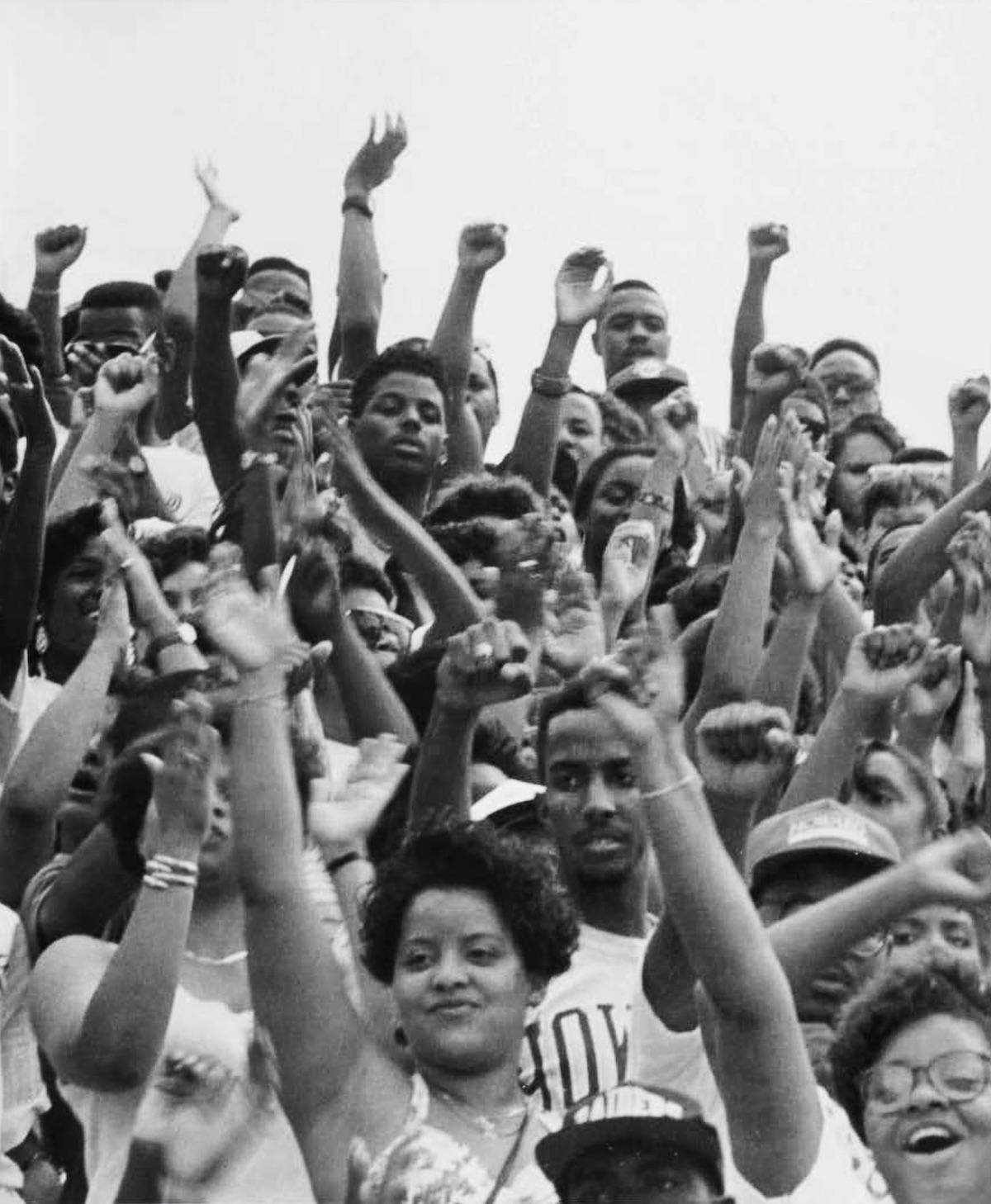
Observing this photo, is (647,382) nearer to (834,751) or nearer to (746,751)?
(834,751)

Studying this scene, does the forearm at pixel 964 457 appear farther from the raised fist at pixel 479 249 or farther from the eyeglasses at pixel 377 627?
the eyeglasses at pixel 377 627

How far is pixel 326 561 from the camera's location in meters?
8.01

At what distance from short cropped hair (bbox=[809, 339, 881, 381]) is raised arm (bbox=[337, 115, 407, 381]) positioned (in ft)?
6.02

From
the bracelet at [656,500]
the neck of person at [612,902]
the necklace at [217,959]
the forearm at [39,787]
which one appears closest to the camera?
the necklace at [217,959]

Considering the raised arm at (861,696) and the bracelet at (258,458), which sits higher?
the bracelet at (258,458)

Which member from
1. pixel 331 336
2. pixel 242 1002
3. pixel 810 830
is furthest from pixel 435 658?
pixel 331 336

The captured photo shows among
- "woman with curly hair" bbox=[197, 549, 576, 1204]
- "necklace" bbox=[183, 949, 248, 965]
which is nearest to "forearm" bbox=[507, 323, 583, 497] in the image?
"necklace" bbox=[183, 949, 248, 965]

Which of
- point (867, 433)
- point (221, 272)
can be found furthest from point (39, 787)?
point (867, 433)

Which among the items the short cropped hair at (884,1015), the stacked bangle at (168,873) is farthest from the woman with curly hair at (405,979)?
the short cropped hair at (884,1015)

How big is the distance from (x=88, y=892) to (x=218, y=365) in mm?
2958

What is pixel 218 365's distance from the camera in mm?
9391

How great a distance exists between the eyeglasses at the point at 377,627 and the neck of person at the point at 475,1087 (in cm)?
277

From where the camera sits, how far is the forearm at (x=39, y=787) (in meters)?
7.22

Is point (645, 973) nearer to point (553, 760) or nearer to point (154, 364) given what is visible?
point (553, 760)
